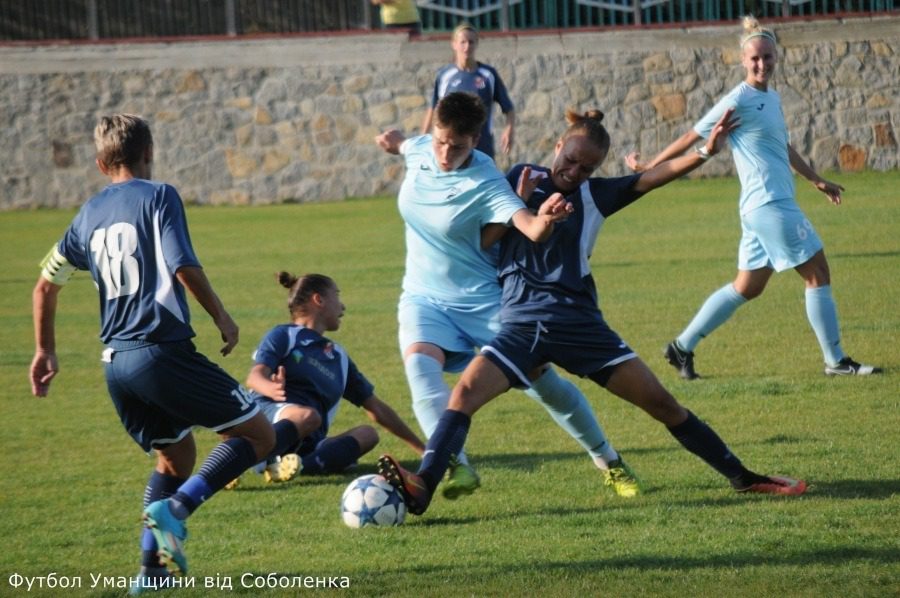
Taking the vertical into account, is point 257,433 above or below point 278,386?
above

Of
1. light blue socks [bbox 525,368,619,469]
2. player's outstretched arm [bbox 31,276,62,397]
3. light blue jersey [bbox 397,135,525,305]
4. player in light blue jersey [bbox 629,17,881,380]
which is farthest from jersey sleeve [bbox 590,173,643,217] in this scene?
player in light blue jersey [bbox 629,17,881,380]

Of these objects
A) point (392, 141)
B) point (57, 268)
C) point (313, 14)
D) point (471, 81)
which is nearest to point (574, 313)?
point (392, 141)

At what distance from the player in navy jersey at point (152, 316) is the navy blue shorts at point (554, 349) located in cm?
112

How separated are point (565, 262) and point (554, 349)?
0.35 meters

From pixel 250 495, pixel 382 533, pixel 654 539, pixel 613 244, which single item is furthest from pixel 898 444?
pixel 613 244

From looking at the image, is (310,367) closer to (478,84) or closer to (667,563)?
(667,563)

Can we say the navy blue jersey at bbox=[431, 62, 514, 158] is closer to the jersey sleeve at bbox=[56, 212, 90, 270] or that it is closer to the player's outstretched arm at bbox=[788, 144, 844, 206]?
the player's outstretched arm at bbox=[788, 144, 844, 206]

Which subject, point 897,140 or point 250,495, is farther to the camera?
point 897,140

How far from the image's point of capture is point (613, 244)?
1473cm

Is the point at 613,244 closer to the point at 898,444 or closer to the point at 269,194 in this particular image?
the point at 269,194

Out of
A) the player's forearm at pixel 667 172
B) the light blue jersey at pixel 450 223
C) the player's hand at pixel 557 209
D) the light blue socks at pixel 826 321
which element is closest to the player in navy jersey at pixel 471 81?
the light blue socks at pixel 826 321

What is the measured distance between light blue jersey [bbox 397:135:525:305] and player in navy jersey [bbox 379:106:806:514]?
0.19 meters

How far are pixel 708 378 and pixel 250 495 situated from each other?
10.6 feet

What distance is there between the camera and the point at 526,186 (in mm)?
5727
